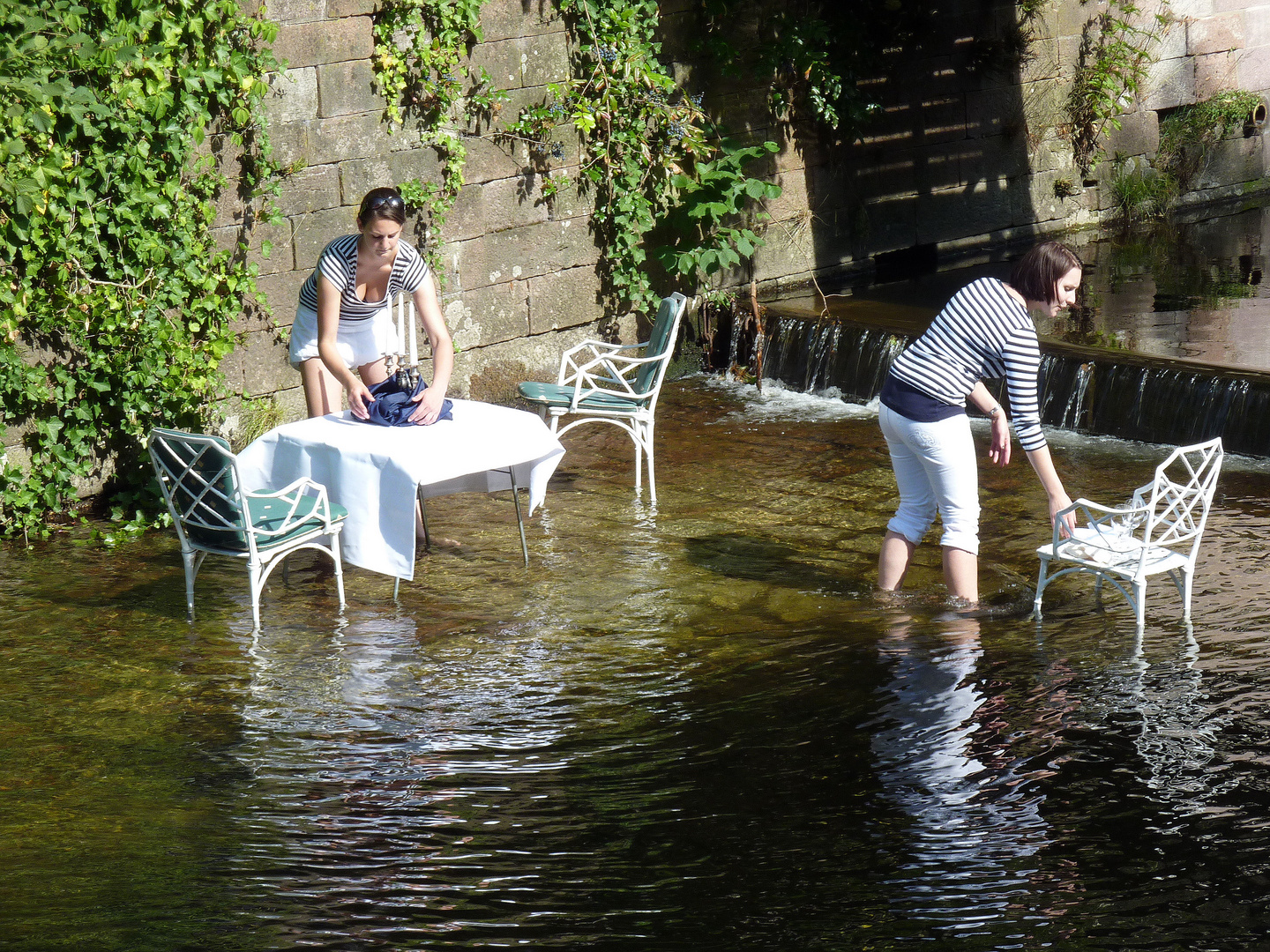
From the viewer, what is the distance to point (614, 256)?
30.8ft

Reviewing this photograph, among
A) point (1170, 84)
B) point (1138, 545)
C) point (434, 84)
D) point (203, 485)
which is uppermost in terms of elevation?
point (1170, 84)

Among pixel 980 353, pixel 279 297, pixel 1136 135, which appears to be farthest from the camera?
pixel 1136 135

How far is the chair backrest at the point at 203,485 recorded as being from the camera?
5.14 meters

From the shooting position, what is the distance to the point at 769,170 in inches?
418

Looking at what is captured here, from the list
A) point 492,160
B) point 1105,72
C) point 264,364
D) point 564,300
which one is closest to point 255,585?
point 264,364

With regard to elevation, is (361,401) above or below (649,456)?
above

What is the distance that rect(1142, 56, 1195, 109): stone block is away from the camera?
13320 mm

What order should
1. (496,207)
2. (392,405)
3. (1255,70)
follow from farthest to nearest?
(1255,70)
(496,207)
(392,405)

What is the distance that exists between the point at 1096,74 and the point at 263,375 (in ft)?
29.0

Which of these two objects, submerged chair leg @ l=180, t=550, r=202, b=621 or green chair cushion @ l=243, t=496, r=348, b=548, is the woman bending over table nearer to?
green chair cushion @ l=243, t=496, r=348, b=548

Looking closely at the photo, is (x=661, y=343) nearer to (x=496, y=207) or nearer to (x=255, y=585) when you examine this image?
(x=496, y=207)

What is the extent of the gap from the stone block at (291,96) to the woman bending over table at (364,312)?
5.71 feet

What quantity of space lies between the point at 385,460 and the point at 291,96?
319 cm

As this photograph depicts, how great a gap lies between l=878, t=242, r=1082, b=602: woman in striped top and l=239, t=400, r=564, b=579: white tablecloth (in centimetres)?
163
